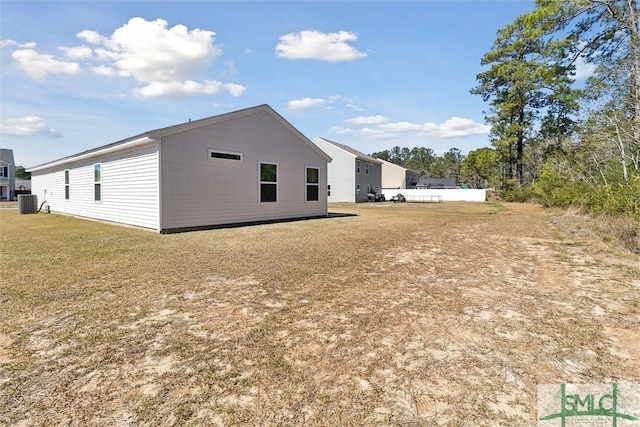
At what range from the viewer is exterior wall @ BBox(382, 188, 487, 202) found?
3347cm

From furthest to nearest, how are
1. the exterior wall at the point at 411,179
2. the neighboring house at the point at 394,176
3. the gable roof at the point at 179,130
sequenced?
the exterior wall at the point at 411,179 < the neighboring house at the point at 394,176 < the gable roof at the point at 179,130

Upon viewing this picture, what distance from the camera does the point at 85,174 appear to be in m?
13.3

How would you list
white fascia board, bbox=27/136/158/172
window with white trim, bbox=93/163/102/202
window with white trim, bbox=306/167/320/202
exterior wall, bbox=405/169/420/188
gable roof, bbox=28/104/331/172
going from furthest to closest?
exterior wall, bbox=405/169/420/188
window with white trim, bbox=306/167/320/202
window with white trim, bbox=93/163/102/202
white fascia board, bbox=27/136/158/172
gable roof, bbox=28/104/331/172

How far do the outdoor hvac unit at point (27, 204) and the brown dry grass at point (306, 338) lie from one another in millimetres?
14575

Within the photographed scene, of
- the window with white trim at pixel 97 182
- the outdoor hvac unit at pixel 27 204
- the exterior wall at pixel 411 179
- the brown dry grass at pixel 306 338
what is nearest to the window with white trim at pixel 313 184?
the window with white trim at pixel 97 182

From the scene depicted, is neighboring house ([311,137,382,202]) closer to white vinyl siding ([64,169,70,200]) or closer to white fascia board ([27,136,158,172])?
white vinyl siding ([64,169,70,200])

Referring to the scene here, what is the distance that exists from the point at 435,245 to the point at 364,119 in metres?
62.0

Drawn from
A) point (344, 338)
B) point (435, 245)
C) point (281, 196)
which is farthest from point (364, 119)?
point (344, 338)

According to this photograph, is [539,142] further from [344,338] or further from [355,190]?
[344,338]

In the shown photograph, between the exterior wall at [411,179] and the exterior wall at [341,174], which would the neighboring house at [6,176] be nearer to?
the exterior wall at [341,174]

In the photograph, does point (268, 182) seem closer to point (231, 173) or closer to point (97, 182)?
point (231, 173)

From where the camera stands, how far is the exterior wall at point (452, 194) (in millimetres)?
33469

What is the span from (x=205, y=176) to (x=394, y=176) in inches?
1506

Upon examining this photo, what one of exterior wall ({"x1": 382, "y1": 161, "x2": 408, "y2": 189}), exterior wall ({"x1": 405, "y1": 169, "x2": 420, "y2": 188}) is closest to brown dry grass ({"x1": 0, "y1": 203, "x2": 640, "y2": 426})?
exterior wall ({"x1": 382, "y1": 161, "x2": 408, "y2": 189})
